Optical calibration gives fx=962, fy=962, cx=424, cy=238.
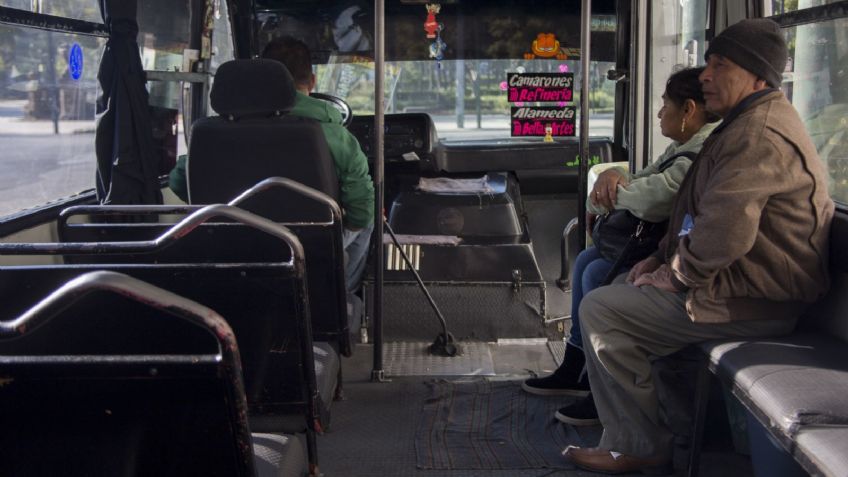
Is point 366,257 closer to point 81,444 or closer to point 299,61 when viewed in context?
point 299,61

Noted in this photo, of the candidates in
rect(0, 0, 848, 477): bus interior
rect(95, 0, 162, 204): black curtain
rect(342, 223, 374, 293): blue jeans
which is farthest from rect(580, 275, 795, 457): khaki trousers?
rect(95, 0, 162, 204): black curtain

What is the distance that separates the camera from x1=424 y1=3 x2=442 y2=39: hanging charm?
5.29 metres

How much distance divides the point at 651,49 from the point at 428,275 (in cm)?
157

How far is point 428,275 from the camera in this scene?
488 cm

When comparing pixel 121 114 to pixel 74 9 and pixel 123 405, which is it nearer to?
pixel 74 9

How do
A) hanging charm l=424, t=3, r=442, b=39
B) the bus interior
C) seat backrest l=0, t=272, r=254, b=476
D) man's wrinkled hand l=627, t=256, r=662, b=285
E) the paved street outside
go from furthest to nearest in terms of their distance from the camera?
hanging charm l=424, t=3, r=442, b=39 < the paved street outside < man's wrinkled hand l=627, t=256, r=662, b=285 < the bus interior < seat backrest l=0, t=272, r=254, b=476

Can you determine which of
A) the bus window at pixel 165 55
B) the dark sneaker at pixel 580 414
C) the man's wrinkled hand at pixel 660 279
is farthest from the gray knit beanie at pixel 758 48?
the bus window at pixel 165 55

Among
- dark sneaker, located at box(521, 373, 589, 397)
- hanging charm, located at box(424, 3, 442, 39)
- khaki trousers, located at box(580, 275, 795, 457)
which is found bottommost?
dark sneaker, located at box(521, 373, 589, 397)

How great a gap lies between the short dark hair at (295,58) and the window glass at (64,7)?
776 millimetres

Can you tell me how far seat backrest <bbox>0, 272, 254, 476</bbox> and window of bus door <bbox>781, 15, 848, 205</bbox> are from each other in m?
2.34

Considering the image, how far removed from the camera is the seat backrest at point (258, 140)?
12.3 ft

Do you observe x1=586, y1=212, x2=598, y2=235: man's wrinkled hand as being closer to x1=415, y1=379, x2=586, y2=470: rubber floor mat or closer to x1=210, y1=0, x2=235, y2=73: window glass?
x1=415, y1=379, x2=586, y2=470: rubber floor mat

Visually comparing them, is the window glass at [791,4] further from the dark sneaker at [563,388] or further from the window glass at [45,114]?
the window glass at [45,114]

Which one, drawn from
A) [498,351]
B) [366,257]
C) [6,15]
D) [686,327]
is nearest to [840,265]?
[686,327]
